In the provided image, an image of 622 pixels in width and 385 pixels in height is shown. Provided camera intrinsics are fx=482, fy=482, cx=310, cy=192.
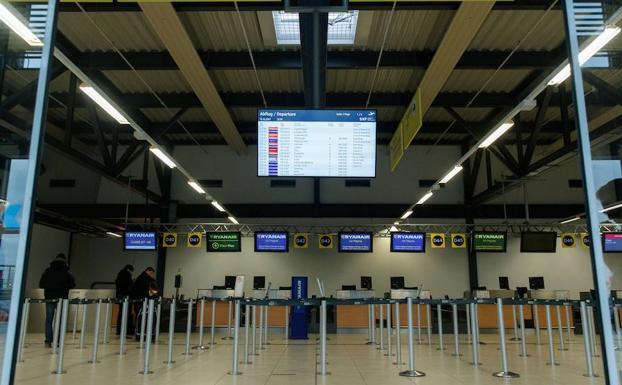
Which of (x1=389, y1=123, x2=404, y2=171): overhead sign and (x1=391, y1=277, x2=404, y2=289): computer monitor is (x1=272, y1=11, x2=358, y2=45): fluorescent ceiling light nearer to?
(x1=389, y1=123, x2=404, y2=171): overhead sign

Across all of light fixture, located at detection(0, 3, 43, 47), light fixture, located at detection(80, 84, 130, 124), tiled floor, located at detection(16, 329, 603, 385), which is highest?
light fixture, located at detection(80, 84, 130, 124)

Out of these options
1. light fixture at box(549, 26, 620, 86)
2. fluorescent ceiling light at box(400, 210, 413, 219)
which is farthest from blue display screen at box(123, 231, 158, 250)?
light fixture at box(549, 26, 620, 86)

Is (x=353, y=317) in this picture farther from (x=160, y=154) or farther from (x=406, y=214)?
(x=160, y=154)

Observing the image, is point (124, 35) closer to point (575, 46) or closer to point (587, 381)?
point (575, 46)

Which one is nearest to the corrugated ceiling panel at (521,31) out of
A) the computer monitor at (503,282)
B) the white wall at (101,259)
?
the computer monitor at (503,282)

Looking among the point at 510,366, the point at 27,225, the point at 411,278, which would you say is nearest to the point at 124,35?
the point at 27,225

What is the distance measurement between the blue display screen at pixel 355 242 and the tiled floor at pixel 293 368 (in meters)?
5.58

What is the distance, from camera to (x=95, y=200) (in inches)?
714

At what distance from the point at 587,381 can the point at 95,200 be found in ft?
55.5

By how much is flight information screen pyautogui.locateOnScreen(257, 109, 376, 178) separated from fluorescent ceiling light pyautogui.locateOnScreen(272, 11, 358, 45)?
6.31 feet

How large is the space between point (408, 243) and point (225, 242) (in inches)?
230

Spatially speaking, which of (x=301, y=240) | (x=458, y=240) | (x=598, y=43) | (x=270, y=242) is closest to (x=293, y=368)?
(x=598, y=43)

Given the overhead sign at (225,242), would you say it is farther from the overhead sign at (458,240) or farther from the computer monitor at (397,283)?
the overhead sign at (458,240)

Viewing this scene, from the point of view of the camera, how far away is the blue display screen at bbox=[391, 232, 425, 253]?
50.6ft
